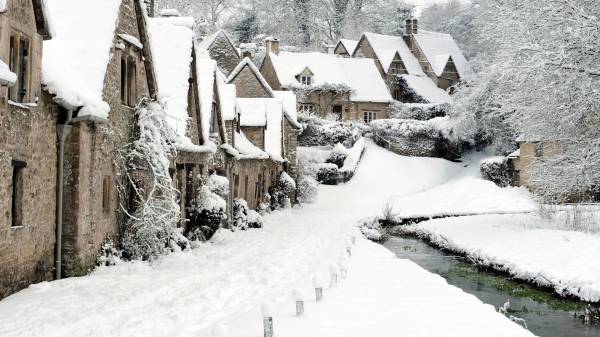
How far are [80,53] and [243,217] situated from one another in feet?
45.1

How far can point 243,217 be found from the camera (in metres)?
27.8

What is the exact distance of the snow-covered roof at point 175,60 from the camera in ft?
68.7

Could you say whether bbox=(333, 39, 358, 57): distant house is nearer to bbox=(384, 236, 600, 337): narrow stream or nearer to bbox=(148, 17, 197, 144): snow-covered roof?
bbox=(148, 17, 197, 144): snow-covered roof

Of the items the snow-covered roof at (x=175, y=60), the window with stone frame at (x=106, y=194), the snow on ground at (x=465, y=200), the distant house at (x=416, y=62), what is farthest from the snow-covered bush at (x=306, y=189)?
the window with stone frame at (x=106, y=194)

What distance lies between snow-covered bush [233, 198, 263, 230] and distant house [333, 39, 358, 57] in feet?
135

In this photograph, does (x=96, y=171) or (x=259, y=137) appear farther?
(x=259, y=137)

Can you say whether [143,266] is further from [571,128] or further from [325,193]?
[325,193]

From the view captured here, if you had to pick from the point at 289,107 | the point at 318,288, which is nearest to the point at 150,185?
the point at 318,288

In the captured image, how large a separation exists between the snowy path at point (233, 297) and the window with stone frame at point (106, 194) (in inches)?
60.0

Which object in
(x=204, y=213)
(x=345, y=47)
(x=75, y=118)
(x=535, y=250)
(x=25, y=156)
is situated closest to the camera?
(x=25, y=156)

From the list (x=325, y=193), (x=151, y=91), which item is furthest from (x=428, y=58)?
(x=151, y=91)

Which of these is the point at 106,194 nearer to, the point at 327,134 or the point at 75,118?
the point at 75,118

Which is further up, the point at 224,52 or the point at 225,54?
the point at 224,52

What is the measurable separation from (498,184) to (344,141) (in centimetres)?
1181
